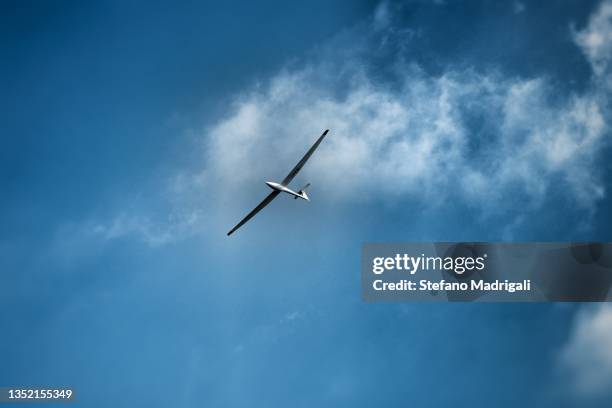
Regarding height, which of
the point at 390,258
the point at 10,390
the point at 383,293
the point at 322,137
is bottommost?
the point at 10,390

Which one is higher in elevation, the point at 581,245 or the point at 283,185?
the point at 283,185

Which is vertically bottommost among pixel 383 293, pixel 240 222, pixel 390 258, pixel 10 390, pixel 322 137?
pixel 10 390

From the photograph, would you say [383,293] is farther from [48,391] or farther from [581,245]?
[48,391]

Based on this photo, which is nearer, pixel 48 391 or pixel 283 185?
pixel 48 391

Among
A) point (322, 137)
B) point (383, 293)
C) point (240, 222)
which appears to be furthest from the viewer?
point (240, 222)

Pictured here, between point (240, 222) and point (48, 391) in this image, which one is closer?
point (48, 391)

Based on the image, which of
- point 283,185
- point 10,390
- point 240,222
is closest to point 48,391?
point 10,390

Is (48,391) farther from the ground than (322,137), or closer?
closer

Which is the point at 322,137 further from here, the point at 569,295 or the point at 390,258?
the point at 569,295

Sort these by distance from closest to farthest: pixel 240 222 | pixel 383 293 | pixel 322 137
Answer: pixel 383 293, pixel 322 137, pixel 240 222

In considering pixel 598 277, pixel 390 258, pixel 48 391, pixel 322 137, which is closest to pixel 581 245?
pixel 598 277
